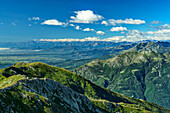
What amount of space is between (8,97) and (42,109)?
25.0 m

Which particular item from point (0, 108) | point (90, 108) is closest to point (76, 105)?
point (90, 108)

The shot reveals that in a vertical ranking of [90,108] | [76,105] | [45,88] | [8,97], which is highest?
[8,97]

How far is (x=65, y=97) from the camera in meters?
163

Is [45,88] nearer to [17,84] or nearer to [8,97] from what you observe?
[17,84]

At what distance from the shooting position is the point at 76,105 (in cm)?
16962

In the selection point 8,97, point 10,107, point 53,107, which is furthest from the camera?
point 53,107

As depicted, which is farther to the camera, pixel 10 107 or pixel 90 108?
pixel 90 108

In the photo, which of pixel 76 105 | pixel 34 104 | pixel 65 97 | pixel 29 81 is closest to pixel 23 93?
pixel 34 104

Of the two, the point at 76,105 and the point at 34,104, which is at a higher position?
the point at 34,104

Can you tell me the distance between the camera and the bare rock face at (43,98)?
10467 centimetres

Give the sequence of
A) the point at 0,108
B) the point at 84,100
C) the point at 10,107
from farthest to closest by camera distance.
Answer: the point at 84,100, the point at 10,107, the point at 0,108

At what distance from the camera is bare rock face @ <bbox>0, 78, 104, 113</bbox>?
104669 millimetres

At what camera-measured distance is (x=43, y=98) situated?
125750 millimetres

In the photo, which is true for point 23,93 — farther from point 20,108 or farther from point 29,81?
point 29,81
